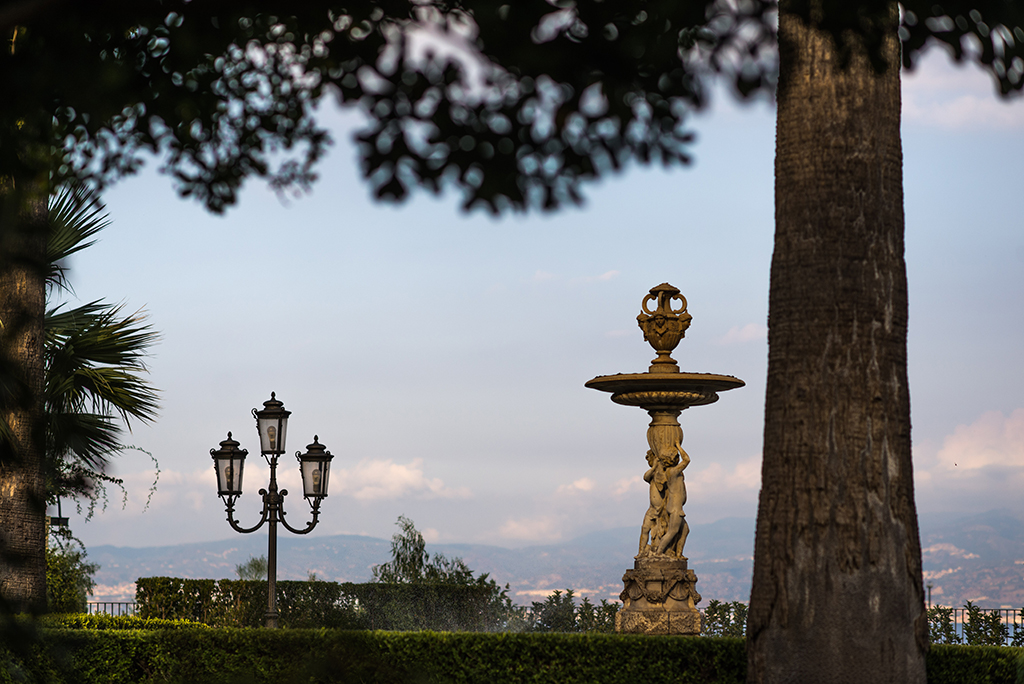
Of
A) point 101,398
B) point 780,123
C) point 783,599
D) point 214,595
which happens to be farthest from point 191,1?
point 214,595

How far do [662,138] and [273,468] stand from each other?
29.8 ft

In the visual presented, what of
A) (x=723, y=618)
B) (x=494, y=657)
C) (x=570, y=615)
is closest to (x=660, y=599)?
(x=494, y=657)

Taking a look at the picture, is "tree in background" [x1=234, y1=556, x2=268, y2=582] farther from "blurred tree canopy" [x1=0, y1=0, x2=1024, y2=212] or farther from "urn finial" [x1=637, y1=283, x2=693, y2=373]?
"blurred tree canopy" [x1=0, y1=0, x2=1024, y2=212]

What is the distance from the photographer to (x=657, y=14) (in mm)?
2219

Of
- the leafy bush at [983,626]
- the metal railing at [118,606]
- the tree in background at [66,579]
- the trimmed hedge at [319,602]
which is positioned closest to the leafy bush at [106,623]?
the tree in background at [66,579]

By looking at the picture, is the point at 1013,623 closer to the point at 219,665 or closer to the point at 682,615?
the point at 682,615

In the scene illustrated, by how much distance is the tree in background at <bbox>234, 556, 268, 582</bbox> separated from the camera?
19.2 m

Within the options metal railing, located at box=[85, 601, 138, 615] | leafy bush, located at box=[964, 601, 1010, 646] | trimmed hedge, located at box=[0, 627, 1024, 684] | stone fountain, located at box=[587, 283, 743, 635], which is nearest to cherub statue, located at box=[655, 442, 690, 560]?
stone fountain, located at box=[587, 283, 743, 635]

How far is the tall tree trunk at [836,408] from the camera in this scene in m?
4.21

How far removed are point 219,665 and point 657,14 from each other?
8216 mm

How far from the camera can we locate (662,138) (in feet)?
8.23

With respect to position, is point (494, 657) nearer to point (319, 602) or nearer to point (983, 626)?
point (983, 626)

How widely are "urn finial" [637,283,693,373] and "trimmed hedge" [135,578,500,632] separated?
6.94m

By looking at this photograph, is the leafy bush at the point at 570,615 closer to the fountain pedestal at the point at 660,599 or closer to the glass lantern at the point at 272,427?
the fountain pedestal at the point at 660,599
